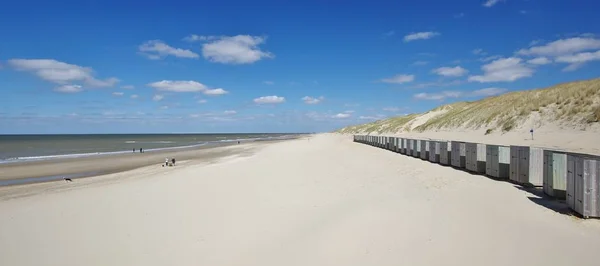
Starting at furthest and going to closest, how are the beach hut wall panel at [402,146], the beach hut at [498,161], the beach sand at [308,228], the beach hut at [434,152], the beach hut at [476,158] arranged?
the beach hut wall panel at [402,146] → the beach hut at [434,152] → the beach hut at [476,158] → the beach hut at [498,161] → the beach sand at [308,228]

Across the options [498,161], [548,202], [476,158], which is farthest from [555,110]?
[548,202]

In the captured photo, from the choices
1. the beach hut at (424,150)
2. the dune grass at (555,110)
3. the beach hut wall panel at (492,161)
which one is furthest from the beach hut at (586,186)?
the dune grass at (555,110)

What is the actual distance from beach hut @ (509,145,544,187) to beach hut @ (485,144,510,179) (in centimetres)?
42

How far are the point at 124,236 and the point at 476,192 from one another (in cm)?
744

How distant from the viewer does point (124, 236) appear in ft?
19.0

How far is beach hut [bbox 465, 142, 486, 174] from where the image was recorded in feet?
36.3

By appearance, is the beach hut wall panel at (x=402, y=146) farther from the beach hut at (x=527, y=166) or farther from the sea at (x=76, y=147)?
the sea at (x=76, y=147)

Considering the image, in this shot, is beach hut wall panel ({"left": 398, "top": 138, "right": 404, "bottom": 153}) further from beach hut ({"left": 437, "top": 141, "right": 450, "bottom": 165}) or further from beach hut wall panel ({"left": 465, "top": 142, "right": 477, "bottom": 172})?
beach hut wall panel ({"left": 465, "top": 142, "right": 477, "bottom": 172})

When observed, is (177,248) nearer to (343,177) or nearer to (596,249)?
(596,249)

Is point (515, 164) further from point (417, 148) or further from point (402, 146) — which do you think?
point (402, 146)

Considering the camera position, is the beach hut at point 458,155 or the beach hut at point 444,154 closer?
the beach hut at point 458,155

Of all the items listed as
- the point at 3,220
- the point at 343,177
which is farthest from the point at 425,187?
the point at 3,220

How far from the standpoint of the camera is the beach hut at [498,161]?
9781 millimetres

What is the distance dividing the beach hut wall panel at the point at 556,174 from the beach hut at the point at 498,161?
8.00 feet
